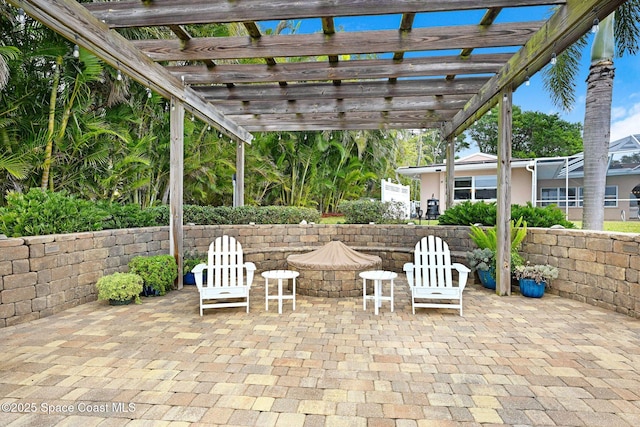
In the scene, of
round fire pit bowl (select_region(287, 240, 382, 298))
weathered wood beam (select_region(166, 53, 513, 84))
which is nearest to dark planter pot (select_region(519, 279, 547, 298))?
round fire pit bowl (select_region(287, 240, 382, 298))

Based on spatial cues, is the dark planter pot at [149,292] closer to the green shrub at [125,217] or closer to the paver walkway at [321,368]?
the paver walkway at [321,368]

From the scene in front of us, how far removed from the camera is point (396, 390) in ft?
8.66

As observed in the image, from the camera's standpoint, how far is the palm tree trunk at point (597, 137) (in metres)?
6.46

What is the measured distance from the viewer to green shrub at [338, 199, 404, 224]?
8.45 metres

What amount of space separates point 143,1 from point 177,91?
201 centimetres

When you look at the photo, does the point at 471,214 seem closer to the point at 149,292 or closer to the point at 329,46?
the point at 329,46

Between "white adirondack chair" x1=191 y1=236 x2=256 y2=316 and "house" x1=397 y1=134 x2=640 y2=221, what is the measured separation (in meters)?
10.2

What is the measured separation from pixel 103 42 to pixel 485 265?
6.25 m

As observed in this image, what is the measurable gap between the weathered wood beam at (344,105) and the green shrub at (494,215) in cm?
213

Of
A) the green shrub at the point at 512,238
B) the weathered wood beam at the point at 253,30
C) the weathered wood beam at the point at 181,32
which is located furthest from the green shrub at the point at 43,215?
the green shrub at the point at 512,238

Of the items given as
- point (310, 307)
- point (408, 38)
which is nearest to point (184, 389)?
point (310, 307)

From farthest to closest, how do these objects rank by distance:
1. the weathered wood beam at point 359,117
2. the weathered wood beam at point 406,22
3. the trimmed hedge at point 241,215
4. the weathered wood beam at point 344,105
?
the trimmed hedge at point 241,215 → the weathered wood beam at point 359,117 → the weathered wood beam at point 344,105 → the weathered wood beam at point 406,22

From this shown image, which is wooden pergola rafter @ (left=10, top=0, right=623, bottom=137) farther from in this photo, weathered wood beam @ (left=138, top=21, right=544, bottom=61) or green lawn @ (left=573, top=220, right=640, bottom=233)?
green lawn @ (left=573, top=220, right=640, bottom=233)

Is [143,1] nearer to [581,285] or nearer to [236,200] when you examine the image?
[236,200]
